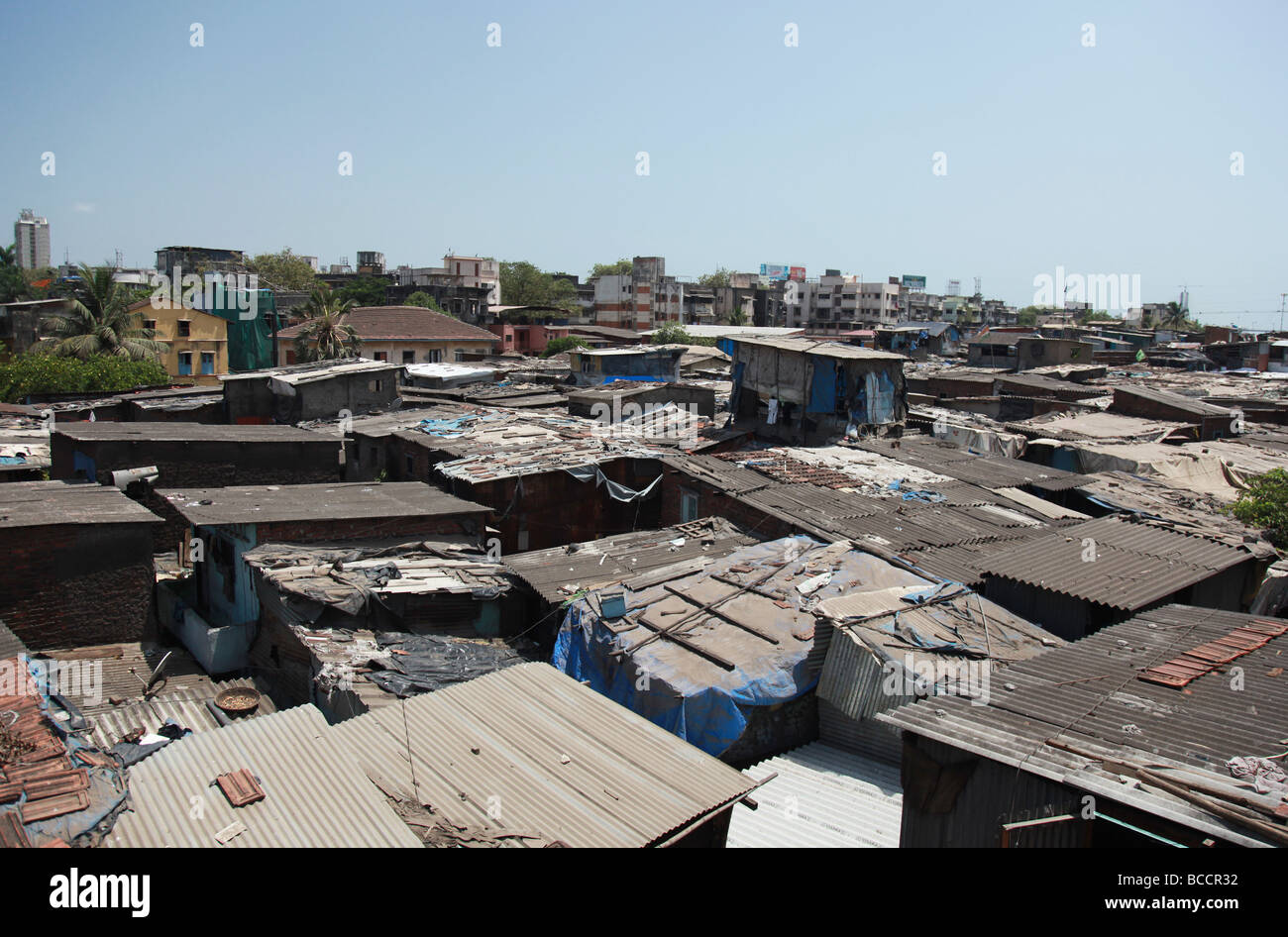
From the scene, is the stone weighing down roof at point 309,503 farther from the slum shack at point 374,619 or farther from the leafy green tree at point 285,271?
the leafy green tree at point 285,271

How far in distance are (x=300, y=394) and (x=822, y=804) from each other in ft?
71.2

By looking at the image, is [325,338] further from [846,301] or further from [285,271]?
[846,301]

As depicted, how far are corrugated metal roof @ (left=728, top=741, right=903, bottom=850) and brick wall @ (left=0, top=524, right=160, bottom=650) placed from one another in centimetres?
972

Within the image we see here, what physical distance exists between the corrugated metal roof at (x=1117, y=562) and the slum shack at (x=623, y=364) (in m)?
21.9

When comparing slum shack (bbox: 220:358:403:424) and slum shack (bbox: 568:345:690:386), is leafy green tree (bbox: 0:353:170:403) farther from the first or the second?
slum shack (bbox: 568:345:690:386)

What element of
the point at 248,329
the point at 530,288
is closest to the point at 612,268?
the point at 530,288

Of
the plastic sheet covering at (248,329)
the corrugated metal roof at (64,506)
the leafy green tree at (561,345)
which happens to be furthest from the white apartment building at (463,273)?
the corrugated metal roof at (64,506)

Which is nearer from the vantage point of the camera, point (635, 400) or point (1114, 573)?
Result: point (1114, 573)

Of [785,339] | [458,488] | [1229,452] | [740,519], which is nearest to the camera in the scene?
[740,519]

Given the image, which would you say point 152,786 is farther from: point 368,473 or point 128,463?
point 368,473

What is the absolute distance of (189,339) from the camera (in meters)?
38.9
